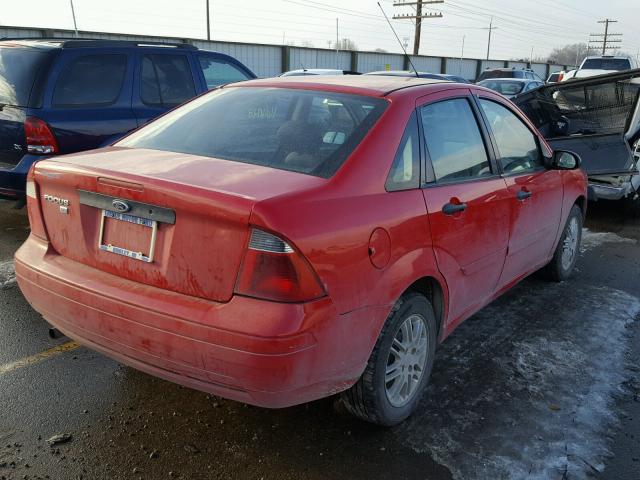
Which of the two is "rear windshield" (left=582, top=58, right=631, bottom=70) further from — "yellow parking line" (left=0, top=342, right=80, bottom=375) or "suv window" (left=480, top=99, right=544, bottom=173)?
"yellow parking line" (left=0, top=342, right=80, bottom=375)

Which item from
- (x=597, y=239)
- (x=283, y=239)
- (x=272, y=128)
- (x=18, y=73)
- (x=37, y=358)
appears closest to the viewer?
A: (x=283, y=239)

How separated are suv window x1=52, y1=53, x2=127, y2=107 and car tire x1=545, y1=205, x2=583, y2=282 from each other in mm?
4580

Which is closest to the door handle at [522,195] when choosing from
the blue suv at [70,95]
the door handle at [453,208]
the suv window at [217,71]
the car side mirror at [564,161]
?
the car side mirror at [564,161]

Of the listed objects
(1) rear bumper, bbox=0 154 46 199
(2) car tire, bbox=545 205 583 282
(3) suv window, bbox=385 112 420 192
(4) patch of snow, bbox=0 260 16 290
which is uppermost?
(3) suv window, bbox=385 112 420 192

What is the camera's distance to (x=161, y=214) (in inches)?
95.3

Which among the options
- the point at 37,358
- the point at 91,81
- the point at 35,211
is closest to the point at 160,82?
the point at 91,81

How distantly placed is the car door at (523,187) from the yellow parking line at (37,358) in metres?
2.78

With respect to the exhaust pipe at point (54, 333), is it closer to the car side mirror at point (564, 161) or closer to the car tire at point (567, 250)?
the car side mirror at point (564, 161)

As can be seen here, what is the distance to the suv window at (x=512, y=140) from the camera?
3.82 metres

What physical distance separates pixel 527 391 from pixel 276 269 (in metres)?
1.87

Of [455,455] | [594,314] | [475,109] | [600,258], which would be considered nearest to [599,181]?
[600,258]

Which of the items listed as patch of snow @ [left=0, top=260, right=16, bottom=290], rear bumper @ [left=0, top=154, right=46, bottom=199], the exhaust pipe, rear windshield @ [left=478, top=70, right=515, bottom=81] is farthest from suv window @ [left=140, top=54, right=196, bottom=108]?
rear windshield @ [left=478, top=70, right=515, bottom=81]

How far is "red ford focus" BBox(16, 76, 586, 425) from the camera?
228 cm

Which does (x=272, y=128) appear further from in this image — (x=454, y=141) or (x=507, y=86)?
(x=507, y=86)
